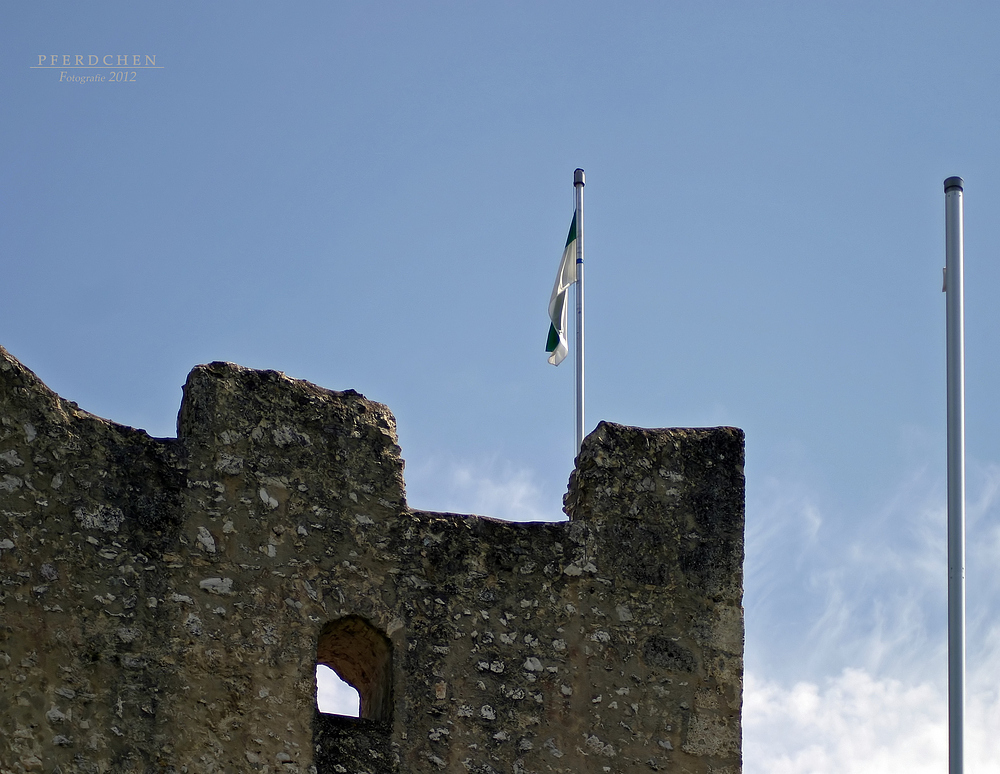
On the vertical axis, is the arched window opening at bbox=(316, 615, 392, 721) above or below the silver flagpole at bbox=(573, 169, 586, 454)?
below

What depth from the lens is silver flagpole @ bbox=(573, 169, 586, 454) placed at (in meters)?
11.8

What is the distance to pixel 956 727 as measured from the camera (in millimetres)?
8578

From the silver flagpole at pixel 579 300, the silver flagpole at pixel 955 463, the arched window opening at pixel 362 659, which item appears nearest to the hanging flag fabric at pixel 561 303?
the silver flagpole at pixel 579 300

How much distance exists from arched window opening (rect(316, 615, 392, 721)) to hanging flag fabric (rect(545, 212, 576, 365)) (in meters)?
5.77

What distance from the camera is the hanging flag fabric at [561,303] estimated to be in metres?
13.5

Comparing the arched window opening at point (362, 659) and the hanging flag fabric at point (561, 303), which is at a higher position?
the hanging flag fabric at point (561, 303)

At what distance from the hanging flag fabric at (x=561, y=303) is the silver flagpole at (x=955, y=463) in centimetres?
422

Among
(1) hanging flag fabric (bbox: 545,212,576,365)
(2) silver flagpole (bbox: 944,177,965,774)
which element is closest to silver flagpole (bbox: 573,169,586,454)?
(1) hanging flag fabric (bbox: 545,212,576,365)

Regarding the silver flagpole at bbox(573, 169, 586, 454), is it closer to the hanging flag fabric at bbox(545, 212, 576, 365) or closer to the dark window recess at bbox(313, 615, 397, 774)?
the hanging flag fabric at bbox(545, 212, 576, 365)

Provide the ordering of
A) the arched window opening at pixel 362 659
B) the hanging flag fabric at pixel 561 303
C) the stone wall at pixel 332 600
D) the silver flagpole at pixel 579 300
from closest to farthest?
the stone wall at pixel 332 600
the arched window opening at pixel 362 659
the silver flagpole at pixel 579 300
the hanging flag fabric at pixel 561 303

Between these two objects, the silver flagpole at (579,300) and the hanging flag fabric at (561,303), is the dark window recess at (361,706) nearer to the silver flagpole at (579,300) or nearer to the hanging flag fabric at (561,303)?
the silver flagpole at (579,300)

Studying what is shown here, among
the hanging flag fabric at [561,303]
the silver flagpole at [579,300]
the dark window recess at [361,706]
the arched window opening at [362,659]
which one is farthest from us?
the hanging flag fabric at [561,303]

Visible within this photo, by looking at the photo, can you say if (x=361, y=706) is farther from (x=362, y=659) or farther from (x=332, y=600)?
(x=332, y=600)

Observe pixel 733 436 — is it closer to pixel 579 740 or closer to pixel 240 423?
pixel 579 740
